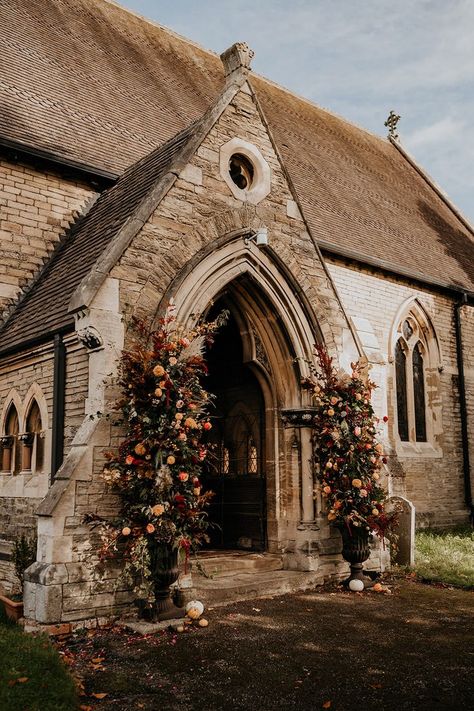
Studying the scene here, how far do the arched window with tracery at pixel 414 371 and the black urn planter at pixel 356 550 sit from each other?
658cm

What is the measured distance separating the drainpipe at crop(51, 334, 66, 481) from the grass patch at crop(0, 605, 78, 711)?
2.30 m

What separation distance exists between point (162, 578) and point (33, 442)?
3.00 metres

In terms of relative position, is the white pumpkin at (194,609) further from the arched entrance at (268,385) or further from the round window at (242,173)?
the round window at (242,173)

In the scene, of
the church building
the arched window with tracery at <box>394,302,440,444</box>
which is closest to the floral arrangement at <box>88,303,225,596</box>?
the church building

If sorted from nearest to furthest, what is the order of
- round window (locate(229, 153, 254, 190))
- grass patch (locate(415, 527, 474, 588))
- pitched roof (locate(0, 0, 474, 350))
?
round window (locate(229, 153, 254, 190)), grass patch (locate(415, 527, 474, 588)), pitched roof (locate(0, 0, 474, 350))

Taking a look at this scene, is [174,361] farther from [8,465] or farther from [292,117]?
[292,117]

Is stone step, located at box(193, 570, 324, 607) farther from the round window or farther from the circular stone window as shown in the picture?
the round window

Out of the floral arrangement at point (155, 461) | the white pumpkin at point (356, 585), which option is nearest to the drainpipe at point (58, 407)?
the floral arrangement at point (155, 461)

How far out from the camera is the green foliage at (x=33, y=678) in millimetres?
4375

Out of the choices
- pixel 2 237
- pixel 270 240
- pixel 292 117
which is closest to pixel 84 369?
pixel 270 240

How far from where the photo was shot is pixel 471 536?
525 inches

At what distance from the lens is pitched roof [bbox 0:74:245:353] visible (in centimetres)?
746

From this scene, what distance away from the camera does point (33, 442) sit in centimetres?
860

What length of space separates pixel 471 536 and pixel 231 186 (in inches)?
350
